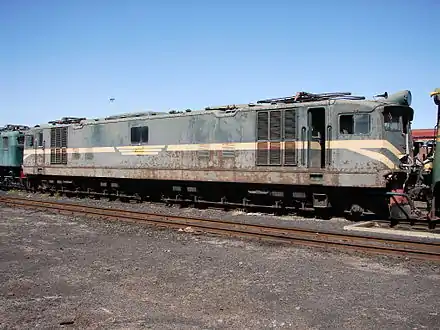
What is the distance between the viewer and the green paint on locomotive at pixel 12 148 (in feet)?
88.7

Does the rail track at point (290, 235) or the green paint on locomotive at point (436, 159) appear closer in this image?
the rail track at point (290, 235)

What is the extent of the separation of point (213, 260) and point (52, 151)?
666 inches

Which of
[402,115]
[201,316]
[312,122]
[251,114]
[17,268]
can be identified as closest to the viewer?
[201,316]

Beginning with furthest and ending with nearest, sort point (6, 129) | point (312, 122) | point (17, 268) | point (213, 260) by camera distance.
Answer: point (6, 129) → point (312, 122) → point (213, 260) → point (17, 268)

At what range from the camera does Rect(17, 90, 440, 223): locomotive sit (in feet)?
42.7

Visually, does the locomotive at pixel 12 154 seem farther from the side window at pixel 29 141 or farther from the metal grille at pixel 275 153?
the metal grille at pixel 275 153

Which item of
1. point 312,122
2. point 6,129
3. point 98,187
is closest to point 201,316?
point 312,122

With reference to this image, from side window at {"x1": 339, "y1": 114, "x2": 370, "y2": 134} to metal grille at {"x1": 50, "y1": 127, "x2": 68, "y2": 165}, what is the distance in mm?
14351

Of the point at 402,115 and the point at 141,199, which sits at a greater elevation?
the point at 402,115

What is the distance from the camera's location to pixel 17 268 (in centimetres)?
802

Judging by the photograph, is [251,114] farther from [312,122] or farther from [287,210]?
→ [287,210]

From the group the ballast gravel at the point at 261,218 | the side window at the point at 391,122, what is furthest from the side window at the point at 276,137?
the side window at the point at 391,122

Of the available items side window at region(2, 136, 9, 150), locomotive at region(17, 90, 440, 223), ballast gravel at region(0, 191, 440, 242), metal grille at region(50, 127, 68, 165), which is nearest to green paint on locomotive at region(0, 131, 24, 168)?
side window at region(2, 136, 9, 150)

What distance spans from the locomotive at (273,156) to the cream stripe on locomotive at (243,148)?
0.03 metres
